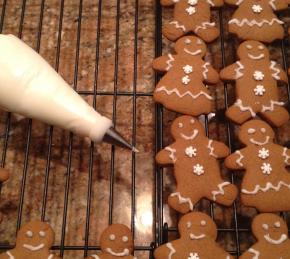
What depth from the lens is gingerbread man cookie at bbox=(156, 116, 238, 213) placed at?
2.91 feet

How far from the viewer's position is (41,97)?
89cm

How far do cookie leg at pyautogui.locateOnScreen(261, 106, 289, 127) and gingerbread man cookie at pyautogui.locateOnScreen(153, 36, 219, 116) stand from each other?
4.8 inches

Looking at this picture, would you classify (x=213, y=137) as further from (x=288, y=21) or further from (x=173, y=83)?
(x=288, y=21)

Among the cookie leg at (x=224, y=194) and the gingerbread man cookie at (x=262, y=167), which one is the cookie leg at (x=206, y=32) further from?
the cookie leg at (x=224, y=194)

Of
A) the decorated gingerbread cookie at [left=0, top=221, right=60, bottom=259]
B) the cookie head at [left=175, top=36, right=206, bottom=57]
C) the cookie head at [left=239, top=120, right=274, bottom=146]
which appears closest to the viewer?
the decorated gingerbread cookie at [left=0, top=221, right=60, bottom=259]

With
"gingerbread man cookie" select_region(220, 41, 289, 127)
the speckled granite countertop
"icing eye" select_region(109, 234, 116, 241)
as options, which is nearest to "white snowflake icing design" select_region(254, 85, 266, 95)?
"gingerbread man cookie" select_region(220, 41, 289, 127)

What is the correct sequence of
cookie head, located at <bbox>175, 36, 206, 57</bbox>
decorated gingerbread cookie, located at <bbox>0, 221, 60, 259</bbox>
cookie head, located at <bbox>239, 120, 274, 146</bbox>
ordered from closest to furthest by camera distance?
decorated gingerbread cookie, located at <bbox>0, 221, 60, 259</bbox>, cookie head, located at <bbox>239, 120, 274, 146</bbox>, cookie head, located at <bbox>175, 36, 206, 57</bbox>

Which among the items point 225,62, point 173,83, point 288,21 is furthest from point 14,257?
point 288,21

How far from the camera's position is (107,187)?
3.33 feet

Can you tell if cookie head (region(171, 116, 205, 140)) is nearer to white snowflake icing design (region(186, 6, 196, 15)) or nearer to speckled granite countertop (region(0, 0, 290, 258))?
speckled granite countertop (region(0, 0, 290, 258))

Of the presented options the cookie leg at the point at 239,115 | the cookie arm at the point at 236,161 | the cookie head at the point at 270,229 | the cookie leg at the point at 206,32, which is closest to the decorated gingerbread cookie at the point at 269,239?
the cookie head at the point at 270,229

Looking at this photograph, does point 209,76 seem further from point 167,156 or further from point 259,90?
point 167,156

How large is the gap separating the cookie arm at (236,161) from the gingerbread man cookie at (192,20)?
1.00 feet

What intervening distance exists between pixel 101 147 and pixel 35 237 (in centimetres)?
29
